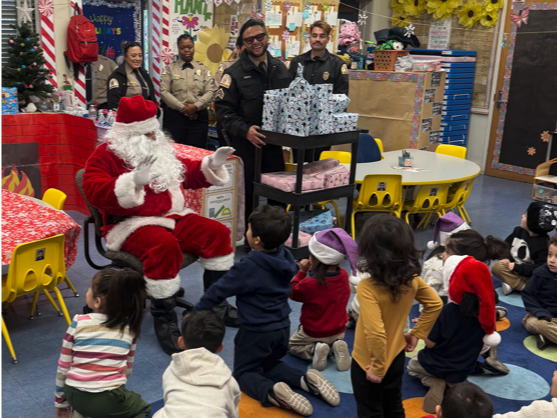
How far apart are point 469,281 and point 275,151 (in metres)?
2.56

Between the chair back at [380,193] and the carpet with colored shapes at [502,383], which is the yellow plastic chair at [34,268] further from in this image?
the chair back at [380,193]

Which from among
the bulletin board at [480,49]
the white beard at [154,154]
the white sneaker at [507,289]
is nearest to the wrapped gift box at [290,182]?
the white beard at [154,154]

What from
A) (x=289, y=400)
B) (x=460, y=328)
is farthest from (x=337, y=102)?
(x=289, y=400)

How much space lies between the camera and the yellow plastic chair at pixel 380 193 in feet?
16.4

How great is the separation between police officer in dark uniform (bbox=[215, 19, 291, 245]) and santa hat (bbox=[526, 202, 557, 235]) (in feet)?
6.60

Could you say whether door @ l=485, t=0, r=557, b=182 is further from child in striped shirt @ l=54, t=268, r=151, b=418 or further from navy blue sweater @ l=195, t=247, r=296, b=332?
child in striped shirt @ l=54, t=268, r=151, b=418

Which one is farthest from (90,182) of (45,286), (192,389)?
(192,389)

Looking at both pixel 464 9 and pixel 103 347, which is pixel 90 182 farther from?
pixel 464 9

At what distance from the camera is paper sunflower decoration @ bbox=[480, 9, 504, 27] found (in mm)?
8234

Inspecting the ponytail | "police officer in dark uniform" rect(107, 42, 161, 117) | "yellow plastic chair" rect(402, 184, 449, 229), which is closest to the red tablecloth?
the ponytail

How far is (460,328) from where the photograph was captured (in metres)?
2.80

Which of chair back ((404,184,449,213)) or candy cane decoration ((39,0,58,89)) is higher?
candy cane decoration ((39,0,58,89))

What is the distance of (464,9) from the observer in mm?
8516

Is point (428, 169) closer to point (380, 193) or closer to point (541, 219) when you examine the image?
point (380, 193)
